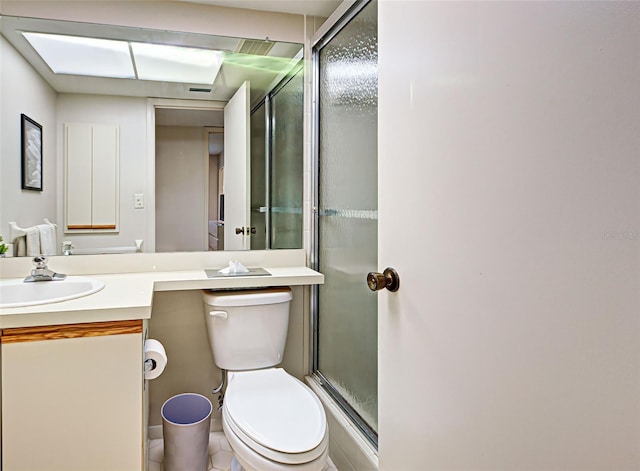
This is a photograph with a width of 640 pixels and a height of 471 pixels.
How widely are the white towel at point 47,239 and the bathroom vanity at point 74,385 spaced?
64cm

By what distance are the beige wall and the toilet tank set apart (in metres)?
0.19

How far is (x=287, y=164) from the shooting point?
224 cm

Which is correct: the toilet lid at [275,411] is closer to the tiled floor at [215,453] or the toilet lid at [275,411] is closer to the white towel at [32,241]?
the tiled floor at [215,453]

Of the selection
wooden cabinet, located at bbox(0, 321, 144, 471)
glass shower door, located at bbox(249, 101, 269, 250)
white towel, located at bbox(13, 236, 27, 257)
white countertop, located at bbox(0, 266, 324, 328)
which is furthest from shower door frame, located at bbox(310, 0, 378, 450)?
white towel, located at bbox(13, 236, 27, 257)

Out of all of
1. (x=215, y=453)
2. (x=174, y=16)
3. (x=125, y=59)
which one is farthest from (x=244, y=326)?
(x=174, y=16)

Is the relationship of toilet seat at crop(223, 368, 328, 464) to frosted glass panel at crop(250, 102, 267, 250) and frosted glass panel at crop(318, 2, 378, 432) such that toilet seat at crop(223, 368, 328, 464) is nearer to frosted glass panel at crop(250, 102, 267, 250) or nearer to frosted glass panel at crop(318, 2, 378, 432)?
frosted glass panel at crop(318, 2, 378, 432)

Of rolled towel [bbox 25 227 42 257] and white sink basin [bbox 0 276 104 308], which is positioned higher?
rolled towel [bbox 25 227 42 257]

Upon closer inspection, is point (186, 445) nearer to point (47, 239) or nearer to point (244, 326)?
point (244, 326)

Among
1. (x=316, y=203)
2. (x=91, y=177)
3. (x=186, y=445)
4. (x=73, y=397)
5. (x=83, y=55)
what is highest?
(x=83, y=55)

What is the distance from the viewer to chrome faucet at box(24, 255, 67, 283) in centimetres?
169

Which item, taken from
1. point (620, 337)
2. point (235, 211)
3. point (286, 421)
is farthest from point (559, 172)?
point (235, 211)

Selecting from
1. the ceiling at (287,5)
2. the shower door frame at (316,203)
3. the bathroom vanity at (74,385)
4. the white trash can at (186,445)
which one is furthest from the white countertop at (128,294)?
the ceiling at (287,5)

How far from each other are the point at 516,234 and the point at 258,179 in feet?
5.75

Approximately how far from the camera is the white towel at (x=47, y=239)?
187 cm
